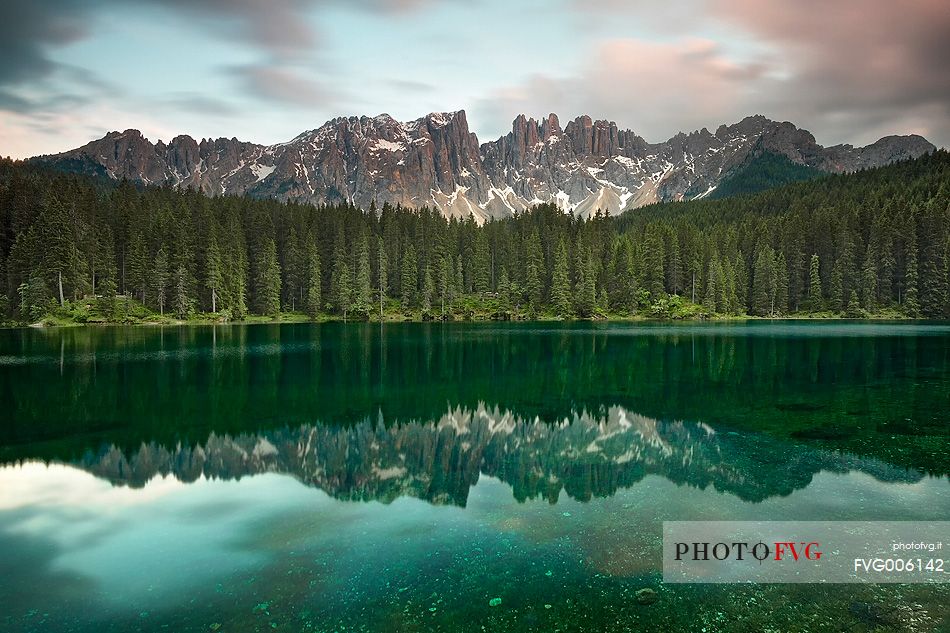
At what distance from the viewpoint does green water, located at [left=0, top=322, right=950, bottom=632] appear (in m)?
10.5

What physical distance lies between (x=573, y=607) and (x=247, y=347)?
57375 millimetres

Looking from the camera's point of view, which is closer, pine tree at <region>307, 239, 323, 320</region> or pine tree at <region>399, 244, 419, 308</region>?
pine tree at <region>307, 239, 323, 320</region>

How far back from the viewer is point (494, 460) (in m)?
21.2

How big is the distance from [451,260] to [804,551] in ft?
411

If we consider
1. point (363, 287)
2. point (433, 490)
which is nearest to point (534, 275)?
point (363, 287)

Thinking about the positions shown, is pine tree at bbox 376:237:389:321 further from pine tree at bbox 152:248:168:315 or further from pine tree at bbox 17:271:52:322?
pine tree at bbox 17:271:52:322

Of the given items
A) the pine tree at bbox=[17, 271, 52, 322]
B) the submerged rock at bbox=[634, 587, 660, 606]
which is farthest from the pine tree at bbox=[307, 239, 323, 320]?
the submerged rock at bbox=[634, 587, 660, 606]

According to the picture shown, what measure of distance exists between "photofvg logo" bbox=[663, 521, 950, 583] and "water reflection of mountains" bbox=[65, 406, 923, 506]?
2740mm

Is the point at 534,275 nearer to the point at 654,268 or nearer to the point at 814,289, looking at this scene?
the point at 654,268

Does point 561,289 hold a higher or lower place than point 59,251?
lower

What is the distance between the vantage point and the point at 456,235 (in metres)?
147

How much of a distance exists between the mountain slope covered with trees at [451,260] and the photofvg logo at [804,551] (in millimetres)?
107279

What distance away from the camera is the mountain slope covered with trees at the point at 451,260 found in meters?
102

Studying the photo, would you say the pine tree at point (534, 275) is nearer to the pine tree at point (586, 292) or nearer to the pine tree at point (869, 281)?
the pine tree at point (586, 292)
